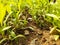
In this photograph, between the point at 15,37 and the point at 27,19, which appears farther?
the point at 27,19

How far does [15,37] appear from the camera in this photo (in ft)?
5.18

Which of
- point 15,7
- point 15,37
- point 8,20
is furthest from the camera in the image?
point 15,7

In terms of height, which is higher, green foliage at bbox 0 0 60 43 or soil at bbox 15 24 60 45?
green foliage at bbox 0 0 60 43

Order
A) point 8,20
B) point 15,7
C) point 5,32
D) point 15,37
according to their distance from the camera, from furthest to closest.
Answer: point 15,7
point 8,20
point 5,32
point 15,37

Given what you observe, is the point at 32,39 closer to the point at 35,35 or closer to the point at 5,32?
the point at 35,35

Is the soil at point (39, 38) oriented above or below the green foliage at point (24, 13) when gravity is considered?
below

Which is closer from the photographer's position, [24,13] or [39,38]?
[39,38]

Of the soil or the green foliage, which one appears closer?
the soil

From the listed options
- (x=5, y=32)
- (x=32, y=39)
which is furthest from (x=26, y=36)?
(x=5, y=32)

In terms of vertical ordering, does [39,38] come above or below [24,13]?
below

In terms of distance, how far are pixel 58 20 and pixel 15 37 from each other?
461 mm

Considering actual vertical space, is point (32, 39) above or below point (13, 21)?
below

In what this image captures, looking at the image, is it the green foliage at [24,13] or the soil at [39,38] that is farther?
the green foliage at [24,13]

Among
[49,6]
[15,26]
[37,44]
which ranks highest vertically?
[49,6]
